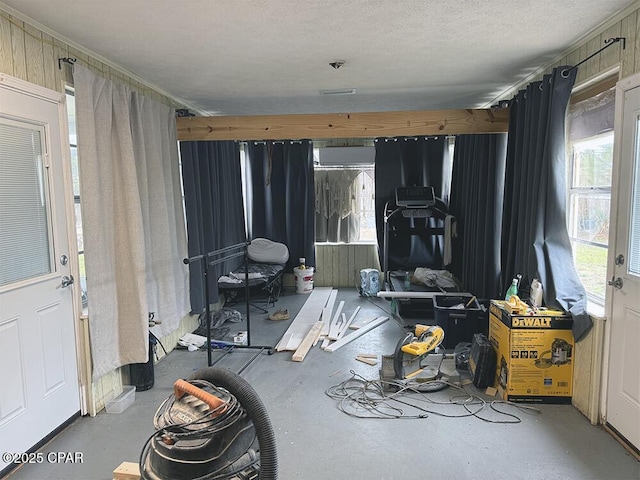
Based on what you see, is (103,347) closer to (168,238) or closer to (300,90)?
(168,238)

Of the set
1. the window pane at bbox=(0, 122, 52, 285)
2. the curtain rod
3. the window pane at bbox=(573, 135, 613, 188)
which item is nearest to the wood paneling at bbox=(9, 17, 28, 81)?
the window pane at bbox=(0, 122, 52, 285)

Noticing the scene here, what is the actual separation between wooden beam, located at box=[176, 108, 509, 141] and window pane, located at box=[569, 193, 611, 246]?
98 centimetres

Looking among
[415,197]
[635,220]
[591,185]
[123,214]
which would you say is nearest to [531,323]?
[635,220]

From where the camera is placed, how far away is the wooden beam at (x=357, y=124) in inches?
139

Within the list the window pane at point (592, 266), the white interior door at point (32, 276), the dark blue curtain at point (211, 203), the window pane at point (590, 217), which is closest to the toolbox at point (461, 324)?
the window pane at point (592, 266)

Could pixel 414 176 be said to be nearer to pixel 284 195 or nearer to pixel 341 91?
pixel 284 195

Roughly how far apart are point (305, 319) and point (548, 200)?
2915mm

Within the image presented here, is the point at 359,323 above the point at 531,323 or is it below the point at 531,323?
below

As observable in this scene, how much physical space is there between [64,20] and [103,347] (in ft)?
6.54

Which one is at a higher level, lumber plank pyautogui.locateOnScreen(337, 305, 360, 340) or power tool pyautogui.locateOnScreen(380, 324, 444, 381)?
power tool pyautogui.locateOnScreen(380, 324, 444, 381)

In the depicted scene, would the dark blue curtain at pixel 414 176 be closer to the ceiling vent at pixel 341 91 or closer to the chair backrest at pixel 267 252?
the chair backrest at pixel 267 252

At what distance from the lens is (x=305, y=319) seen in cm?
486

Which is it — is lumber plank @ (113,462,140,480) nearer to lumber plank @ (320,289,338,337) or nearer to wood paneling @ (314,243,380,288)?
lumber plank @ (320,289,338,337)

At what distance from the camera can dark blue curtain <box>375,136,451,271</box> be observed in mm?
5965
